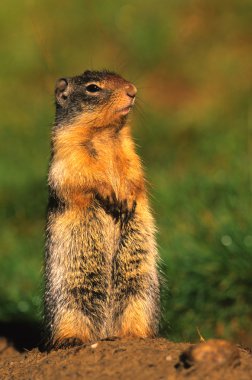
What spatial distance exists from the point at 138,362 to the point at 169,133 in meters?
7.37

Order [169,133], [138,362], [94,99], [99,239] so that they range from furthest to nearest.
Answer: [169,133], [94,99], [99,239], [138,362]

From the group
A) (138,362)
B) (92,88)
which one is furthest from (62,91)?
(138,362)

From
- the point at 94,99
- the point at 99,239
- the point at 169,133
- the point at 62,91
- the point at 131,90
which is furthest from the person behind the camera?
the point at 169,133

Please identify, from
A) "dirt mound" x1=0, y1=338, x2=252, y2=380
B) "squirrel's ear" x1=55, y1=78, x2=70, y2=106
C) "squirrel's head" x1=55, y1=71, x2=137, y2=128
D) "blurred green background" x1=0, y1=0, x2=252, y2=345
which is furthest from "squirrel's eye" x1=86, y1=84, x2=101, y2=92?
"dirt mound" x1=0, y1=338, x2=252, y2=380

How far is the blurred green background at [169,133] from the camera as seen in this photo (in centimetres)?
698

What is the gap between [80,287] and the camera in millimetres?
5496

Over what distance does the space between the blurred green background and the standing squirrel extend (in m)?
0.84

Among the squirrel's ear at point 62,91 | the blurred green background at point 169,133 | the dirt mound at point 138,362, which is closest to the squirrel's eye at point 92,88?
the squirrel's ear at point 62,91

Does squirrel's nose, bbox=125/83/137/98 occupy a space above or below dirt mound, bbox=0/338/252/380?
above

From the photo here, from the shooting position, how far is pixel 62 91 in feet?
20.8

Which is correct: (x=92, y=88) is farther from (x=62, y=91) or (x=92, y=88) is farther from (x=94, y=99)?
(x=62, y=91)

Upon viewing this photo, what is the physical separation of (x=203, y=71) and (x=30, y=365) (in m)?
9.10

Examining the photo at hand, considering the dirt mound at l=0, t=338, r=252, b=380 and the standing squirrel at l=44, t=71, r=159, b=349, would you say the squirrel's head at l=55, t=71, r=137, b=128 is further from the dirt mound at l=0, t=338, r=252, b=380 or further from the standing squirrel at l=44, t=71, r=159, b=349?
the dirt mound at l=0, t=338, r=252, b=380

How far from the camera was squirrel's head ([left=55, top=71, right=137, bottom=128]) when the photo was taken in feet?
19.4
